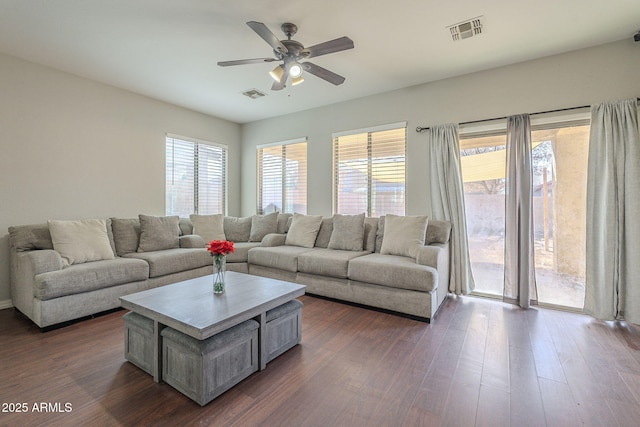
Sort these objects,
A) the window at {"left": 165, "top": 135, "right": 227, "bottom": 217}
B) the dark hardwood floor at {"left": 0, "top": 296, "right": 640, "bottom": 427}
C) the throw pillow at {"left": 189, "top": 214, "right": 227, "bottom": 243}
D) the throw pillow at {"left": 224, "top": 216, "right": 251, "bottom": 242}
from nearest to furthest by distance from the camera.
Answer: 1. the dark hardwood floor at {"left": 0, "top": 296, "right": 640, "bottom": 427}
2. the throw pillow at {"left": 189, "top": 214, "right": 227, "bottom": 243}
3. the window at {"left": 165, "top": 135, "right": 227, "bottom": 217}
4. the throw pillow at {"left": 224, "top": 216, "right": 251, "bottom": 242}

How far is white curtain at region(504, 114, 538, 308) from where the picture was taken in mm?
3051

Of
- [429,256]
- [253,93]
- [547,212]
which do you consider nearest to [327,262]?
[429,256]

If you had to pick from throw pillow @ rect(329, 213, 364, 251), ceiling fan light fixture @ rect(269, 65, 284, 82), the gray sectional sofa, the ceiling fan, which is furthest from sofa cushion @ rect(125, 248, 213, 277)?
ceiling fan light fixture @ rect(269, 65, 284, 82)

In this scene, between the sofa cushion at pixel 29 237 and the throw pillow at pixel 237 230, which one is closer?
the sofa cushion at pixel 29 237

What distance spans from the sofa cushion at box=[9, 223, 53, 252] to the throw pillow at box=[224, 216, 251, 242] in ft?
7.13

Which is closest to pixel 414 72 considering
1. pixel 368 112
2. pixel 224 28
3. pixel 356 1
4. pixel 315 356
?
pixel 368 112

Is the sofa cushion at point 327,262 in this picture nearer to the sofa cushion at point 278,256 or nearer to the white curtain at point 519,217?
the sofa cushion at point 278,256

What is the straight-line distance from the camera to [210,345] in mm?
1605

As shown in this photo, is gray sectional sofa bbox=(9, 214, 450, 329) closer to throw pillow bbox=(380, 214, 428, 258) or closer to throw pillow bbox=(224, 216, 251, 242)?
throw pillow bbox=(380, 214, 428, 258)

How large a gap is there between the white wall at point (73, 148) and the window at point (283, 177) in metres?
1.56

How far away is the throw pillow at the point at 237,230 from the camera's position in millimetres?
4688

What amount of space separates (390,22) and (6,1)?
3.07 meters

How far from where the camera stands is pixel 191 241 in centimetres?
399

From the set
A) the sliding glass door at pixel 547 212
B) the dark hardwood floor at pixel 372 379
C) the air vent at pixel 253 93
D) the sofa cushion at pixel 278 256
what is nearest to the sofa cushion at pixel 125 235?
the dark hardwood floor at pixel 372 379
